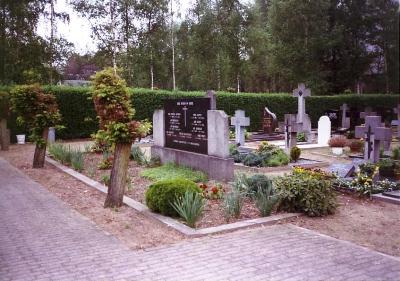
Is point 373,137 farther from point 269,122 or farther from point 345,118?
point 345,118

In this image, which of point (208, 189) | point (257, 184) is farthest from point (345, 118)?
point (257, 184)

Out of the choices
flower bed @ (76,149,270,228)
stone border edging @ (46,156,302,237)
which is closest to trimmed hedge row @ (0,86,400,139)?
flower bed @ (76,149,270,228)

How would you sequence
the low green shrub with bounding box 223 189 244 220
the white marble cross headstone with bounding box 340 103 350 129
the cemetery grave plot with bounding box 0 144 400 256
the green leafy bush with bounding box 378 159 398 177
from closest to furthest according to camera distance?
the cemetery grave plot with bounding box 0 144 400 256
the low green shrub with bounding box 223 189 244 220
the green leafy bush with bounding box 378 159 398 177
the white marble cross headstone with bounding box 340 103 350 129

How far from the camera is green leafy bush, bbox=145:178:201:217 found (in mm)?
6466

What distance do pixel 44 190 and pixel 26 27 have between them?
815 inches

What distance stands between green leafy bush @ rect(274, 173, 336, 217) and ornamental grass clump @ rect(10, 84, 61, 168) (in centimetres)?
798

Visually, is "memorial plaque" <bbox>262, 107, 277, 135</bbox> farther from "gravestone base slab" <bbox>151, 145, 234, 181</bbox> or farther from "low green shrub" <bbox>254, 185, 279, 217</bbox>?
"low green shrub" <bbox>254, 185, 279, 217</bbox>

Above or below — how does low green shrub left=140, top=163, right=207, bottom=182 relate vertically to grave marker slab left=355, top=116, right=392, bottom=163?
below

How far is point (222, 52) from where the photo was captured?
1399 inches

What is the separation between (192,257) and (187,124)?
6566mm

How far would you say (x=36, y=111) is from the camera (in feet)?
39.9

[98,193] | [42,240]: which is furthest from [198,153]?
[42,240]

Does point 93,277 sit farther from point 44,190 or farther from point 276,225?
point 44,190

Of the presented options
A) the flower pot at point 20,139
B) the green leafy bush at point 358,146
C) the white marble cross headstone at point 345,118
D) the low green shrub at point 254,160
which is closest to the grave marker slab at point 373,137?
the low green shrub at point 254,160
